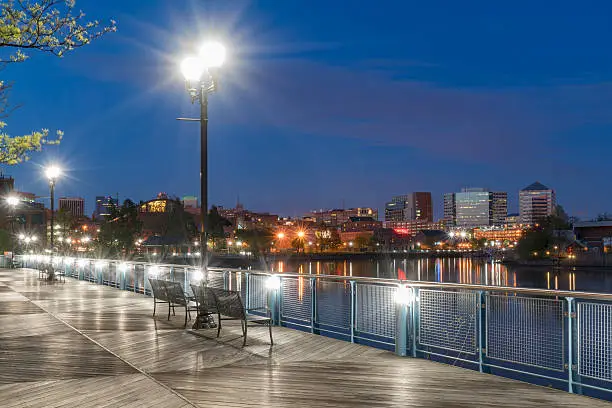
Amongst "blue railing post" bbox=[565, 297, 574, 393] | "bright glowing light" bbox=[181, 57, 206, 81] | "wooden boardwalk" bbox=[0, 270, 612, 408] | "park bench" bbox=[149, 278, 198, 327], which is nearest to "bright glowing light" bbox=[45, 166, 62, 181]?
"park bench" bbox=[149, 278, 198, 327]

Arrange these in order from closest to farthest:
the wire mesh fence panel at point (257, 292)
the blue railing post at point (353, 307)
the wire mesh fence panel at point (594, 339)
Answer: the wire mesh fence panel at point (594, 339), the blue railing post at point (353, 307), the wire mesh fence panel at point (257, 292)

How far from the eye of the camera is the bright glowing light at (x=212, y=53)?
11234 millimetres

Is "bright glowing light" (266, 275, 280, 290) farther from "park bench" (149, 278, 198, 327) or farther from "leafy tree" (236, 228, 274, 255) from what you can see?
"leafy tree" (236, 228, 274, 255)

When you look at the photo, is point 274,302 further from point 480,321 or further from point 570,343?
point 570,343

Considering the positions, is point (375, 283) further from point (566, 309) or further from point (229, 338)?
point (566, 309)

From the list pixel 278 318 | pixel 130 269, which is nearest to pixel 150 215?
pixel 130 269

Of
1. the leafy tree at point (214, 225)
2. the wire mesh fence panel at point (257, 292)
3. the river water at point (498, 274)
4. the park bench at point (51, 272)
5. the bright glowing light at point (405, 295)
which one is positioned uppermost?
the leafy tree at point (214, 225)

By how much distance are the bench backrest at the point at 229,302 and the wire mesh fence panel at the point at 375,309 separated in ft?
6.94

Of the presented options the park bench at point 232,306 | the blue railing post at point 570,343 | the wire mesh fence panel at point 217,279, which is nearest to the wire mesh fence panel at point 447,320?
the blue railing post at point 570,343

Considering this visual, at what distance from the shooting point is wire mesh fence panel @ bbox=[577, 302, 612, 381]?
666cm

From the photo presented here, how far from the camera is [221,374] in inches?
286

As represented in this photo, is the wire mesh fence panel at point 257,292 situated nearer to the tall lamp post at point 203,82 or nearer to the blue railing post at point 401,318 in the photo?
the tall lamp post at point 203,82

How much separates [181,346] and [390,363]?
11.4ft

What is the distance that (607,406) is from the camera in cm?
589
